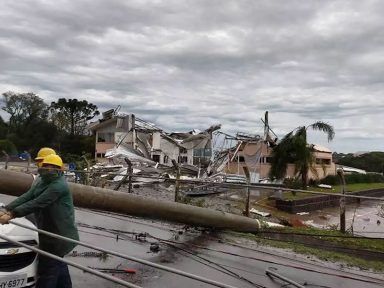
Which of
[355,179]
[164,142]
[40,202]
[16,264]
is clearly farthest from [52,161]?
[355,179]

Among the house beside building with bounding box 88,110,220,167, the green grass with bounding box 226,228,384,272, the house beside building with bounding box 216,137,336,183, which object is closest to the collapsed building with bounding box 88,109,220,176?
the house beside building with bounding box 88,110,220,167

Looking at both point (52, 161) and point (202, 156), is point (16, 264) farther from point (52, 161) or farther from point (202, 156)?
point (202, 156)

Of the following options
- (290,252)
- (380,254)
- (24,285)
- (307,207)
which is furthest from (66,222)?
(307,207)

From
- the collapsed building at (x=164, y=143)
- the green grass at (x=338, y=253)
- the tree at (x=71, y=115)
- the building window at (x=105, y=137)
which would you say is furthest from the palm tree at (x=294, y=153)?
the tree at (x=71, y=115)

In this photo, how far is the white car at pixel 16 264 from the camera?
4719 mm

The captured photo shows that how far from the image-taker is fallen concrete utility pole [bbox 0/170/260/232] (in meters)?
8.34

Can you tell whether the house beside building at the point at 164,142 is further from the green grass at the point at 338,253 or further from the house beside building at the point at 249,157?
the green grass at the point at 338,253

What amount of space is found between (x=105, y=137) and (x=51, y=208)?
1885 inches

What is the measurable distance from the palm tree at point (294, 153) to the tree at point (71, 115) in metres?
46.7

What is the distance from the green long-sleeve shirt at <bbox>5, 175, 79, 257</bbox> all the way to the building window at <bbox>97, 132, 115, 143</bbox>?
45998mm

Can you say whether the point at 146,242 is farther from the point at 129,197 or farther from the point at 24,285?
the point at 24,285

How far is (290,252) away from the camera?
9094mm

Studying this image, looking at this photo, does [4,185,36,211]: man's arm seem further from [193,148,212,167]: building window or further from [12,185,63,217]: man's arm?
[193,148,212,167]: building window

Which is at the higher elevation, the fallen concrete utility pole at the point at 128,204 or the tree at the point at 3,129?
the tree at the point at 3,129
